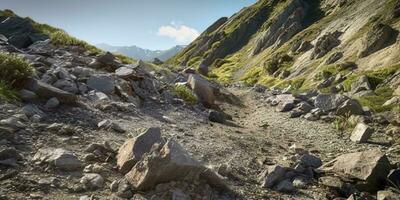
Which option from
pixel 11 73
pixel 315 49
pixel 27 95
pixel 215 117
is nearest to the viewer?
pixel 27 95

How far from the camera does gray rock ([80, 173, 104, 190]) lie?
791cm

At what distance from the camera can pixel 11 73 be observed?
12.7 meters

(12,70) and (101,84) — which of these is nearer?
(12,70)

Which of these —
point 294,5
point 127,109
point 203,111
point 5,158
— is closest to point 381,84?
point 203,111

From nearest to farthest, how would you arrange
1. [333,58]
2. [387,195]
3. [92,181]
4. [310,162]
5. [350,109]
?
[92,181] → [387,195] → [310,162] → [350,109] → [333,58]

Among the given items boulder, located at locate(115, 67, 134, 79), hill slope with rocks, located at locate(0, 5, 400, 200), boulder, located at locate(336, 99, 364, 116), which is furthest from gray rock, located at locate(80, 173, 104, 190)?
boulder, located at locate(336, 99, 364, 116)

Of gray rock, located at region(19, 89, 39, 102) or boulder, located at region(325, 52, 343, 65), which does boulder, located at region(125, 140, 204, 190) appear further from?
boulder, located at region(325, 52, 343, 65)

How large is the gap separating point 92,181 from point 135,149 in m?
1.31

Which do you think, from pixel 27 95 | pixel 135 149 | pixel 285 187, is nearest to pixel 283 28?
pixel 27 95

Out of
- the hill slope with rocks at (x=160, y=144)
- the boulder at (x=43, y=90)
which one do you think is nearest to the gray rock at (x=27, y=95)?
the hill slope with rocks at (x=160, y=144)

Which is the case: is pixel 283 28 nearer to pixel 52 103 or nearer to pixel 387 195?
pixel 52 103

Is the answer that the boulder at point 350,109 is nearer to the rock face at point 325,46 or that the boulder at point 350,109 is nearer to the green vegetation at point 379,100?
the green vegetation at point 379,100

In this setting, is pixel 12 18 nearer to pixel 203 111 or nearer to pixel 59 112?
pixel 203 111

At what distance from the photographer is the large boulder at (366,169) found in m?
9.48
